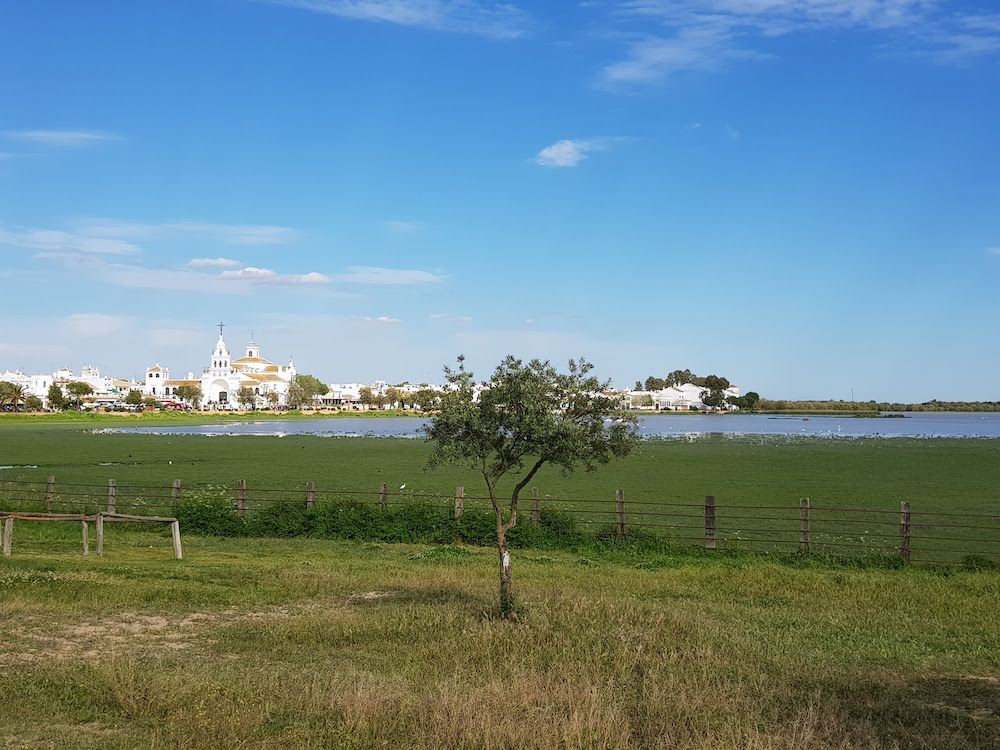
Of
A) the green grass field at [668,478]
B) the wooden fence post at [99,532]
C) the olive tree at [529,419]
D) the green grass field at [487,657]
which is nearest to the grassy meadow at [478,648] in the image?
the green grass field at [487,657]

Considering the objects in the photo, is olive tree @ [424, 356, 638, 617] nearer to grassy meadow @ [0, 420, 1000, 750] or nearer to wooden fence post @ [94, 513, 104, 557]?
grassy meadow @ [0, 420, 1000, 750]

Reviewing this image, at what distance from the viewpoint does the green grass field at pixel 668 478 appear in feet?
104

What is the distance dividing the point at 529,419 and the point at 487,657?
3.52 metres

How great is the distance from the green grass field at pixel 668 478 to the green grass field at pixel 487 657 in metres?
5.72

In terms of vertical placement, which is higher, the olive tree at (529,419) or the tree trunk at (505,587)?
the olive tree at (529,419)

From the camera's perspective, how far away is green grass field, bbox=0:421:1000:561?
31562mm

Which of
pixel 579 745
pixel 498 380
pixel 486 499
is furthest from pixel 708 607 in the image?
pixel 486 499

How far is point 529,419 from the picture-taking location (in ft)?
45.1

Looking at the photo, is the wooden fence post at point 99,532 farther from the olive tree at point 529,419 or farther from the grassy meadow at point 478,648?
the olive tree at point 529,419

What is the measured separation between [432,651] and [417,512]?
44.1 feet

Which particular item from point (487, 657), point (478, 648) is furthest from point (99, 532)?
point (487, 657)

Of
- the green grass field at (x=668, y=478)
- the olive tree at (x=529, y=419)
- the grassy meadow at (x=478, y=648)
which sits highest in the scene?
the olive tree at (x=529, y=419)

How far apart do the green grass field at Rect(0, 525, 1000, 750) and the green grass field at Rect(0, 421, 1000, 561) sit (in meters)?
5.72

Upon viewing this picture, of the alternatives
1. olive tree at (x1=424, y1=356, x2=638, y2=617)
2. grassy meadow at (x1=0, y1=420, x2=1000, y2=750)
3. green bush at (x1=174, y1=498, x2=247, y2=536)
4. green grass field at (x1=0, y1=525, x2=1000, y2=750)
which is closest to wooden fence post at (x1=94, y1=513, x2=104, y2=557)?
grassy meadow at (x1=0, y1=420, x2=1000, y2=750)
